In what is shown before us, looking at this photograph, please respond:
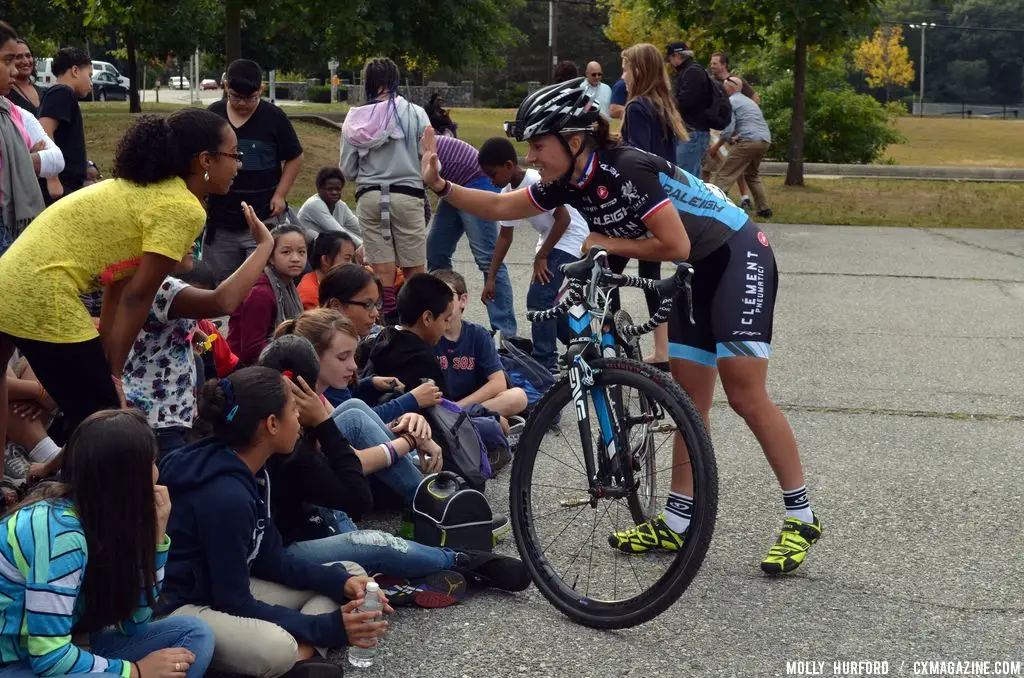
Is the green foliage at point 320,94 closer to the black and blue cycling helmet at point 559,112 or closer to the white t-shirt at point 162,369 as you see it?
the white t-shirt at point 162,369

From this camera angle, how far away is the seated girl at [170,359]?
480 centimetres

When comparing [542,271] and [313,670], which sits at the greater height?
[542,271]

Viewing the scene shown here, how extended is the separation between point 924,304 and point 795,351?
98.2 inches

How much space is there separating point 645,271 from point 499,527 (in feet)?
10.9

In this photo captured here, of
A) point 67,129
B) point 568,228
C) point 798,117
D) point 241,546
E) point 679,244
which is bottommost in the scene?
point 241,546

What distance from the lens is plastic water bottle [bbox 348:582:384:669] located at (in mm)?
3914

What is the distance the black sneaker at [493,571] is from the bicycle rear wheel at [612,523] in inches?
3.5

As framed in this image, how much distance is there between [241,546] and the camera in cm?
376

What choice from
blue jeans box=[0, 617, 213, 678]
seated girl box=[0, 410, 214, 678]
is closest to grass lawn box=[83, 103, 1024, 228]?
blue jeans box=[0, 617, 213, 678]

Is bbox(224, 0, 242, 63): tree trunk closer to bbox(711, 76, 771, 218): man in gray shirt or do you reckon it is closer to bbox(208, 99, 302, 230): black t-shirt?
bbox(711, 76, 771, 218): man in gray shirt

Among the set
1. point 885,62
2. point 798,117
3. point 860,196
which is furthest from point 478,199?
point 885,62

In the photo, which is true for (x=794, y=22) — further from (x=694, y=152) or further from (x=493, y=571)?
(x=493, y=571)

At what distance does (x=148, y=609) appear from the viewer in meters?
3.46

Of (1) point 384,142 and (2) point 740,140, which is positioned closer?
(1) point 384,142
